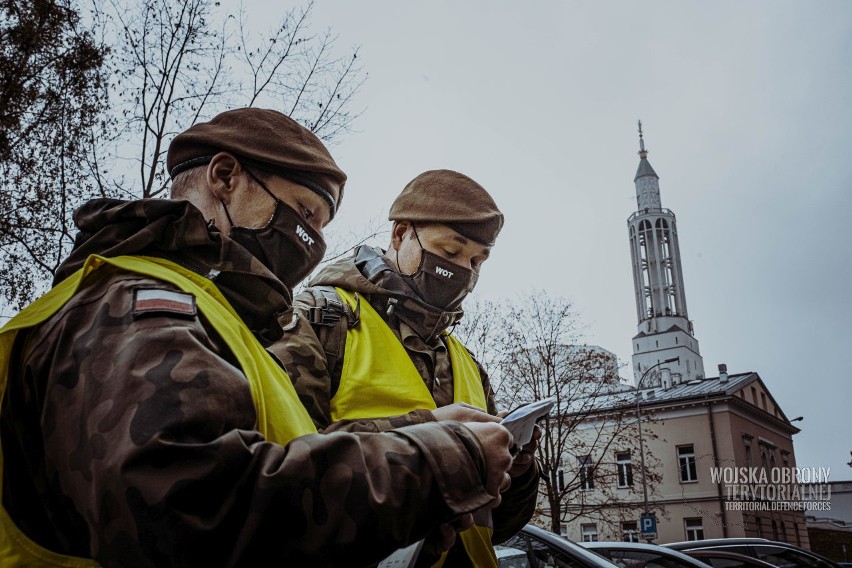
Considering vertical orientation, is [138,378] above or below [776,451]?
below

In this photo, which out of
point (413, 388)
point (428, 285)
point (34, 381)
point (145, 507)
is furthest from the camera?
point (428, 285)

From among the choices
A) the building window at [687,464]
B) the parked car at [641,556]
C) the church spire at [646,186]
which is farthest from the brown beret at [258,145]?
the church spire at [646,186]

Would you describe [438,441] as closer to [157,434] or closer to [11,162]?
[157,434]

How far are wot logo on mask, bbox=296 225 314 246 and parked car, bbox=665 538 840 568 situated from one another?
12.0m

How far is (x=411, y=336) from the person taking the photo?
3.01 m

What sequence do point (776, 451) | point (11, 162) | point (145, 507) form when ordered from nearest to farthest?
point (145, 507) < point (11, 162) < point (776, 451)

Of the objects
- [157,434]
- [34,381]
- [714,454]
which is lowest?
[157,434]

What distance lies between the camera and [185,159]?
6.72 ft

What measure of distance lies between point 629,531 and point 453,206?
37620mm

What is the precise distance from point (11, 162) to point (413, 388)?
1060cm

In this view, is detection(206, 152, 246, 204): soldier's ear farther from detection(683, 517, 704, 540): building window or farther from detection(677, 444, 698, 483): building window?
detection(683, 517, 704, 540): building window

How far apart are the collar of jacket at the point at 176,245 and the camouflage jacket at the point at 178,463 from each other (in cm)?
17

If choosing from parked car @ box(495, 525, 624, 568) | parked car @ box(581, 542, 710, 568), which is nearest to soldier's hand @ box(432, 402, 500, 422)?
parked car @ box(495, 525, 624, 568)

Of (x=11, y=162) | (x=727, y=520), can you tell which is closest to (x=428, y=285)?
(x=11, y=162)
